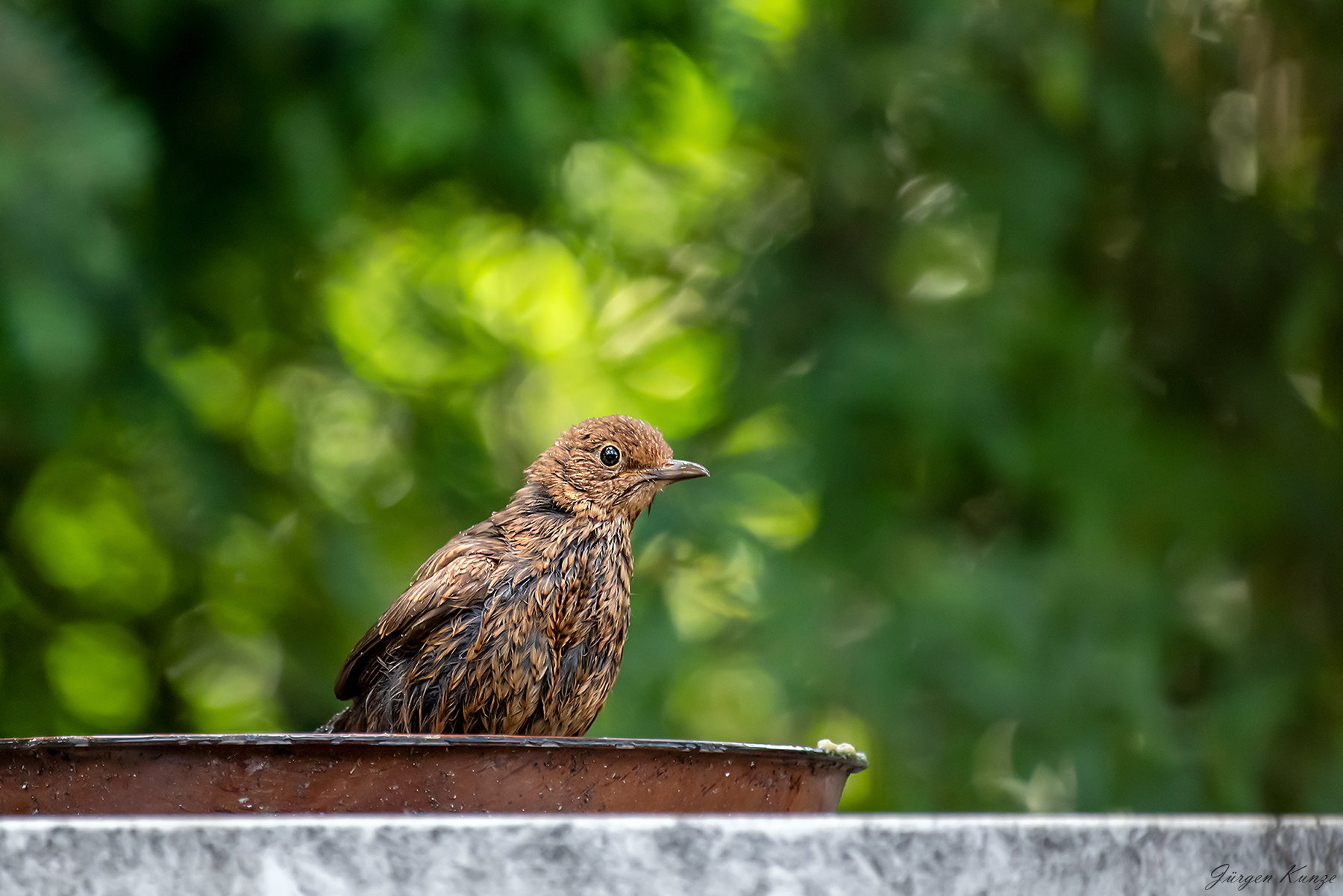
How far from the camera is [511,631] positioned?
2.42 m

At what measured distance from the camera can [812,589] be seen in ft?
16.3

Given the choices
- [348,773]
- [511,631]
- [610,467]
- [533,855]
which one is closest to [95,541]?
[610,467]

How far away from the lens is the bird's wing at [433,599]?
248cm

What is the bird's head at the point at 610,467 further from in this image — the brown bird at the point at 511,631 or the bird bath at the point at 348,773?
the bird bath at the point at 348,773

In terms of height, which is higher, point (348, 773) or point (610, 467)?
point (348, 773)

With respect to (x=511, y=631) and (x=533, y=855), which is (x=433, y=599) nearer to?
(x=511, y=631)

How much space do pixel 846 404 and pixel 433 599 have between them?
2878 mm

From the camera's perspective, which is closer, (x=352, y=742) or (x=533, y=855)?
(x=533, y=855)

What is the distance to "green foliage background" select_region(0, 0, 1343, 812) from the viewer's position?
15.3 feet

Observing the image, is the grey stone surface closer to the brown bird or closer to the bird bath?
the bird bath

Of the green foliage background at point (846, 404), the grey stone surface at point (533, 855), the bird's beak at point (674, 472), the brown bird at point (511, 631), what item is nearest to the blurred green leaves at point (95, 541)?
the green foliage background at point (846, 404)

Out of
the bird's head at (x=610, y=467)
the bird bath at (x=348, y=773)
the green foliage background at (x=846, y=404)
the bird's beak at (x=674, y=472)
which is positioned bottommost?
the green foliage background at (x=846, y=404)

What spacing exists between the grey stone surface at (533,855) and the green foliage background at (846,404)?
328cm

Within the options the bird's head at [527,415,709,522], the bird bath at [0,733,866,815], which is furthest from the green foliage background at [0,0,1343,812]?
the bird bath at [0,733,866,815]
